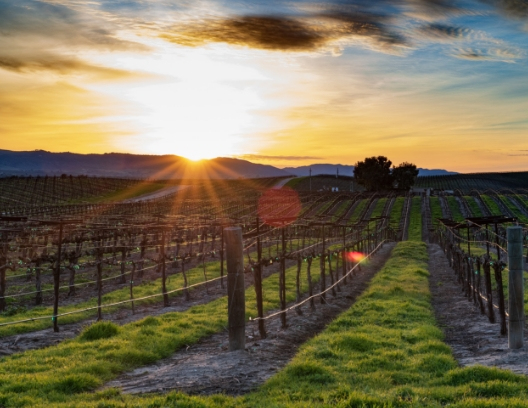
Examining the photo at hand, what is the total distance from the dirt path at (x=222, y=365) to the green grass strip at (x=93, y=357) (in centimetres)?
44

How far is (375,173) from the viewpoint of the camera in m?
164

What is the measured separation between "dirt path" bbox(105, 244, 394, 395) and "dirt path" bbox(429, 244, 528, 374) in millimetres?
4641

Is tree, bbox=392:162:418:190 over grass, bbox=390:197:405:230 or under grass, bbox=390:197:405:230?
over

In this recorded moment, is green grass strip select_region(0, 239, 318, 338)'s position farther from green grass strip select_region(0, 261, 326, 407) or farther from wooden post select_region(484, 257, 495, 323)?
wooden post select_region(484, 257, 495, 323)

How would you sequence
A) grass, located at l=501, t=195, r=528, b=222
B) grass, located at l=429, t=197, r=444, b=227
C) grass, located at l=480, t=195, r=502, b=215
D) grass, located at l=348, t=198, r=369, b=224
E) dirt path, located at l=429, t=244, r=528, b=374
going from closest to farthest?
1. dirt path, located at l=429, t=244, r=528, b=374
2. grass, located at l=501, t=195, r=528, b=222
3. grass, located at l=348, t=198, r=369, b=224
4. grass, located at l=429, t=197, r=444, b=227
5. grass, located at l=480, t=195, r=502, b=215

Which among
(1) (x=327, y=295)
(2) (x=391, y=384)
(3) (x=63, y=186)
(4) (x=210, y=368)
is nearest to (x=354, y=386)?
(2) (x=391, y=384)

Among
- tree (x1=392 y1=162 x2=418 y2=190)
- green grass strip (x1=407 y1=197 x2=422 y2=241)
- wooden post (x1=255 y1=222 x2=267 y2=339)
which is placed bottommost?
green grass strip (x1=407 y1=197 x2=422 y2=241)

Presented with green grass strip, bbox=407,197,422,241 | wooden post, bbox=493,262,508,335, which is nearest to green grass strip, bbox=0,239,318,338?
wooden post, bbox=493,262,508,335

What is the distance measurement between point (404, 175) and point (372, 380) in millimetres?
159917

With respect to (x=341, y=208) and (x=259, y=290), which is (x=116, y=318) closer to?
(x=259, y=290)

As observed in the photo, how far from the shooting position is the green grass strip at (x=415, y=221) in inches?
3301

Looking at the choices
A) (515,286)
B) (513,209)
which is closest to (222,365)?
(515,286)

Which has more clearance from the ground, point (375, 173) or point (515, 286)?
point (375, 173)

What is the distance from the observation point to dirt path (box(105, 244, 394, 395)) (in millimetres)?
11227
